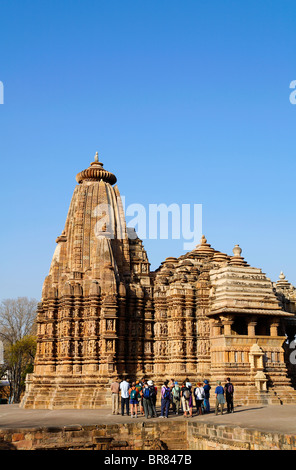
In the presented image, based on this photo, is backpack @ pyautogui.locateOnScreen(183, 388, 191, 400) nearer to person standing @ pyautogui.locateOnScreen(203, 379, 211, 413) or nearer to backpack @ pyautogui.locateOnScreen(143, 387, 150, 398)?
backpack @ pyautogui.locateOnScreen(143, 387, 150, 398)

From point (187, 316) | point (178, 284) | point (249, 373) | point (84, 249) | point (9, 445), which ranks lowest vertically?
point (9, 445)

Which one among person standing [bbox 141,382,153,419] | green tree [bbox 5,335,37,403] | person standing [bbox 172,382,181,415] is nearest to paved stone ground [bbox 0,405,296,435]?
person standing [bbox 141,382,153,419]

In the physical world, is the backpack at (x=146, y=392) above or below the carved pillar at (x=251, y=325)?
below

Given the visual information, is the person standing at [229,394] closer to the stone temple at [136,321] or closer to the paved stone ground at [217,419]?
the paved stone ground at [217,419]

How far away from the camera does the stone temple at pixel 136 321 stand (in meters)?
26.2

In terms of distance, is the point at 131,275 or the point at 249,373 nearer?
the point at 249,373

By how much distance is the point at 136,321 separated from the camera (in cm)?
2928

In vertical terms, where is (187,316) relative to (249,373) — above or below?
above

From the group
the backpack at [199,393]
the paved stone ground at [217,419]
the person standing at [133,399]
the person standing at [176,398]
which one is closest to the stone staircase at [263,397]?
the paved stone ground at [217,419]

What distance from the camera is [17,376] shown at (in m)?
42.6

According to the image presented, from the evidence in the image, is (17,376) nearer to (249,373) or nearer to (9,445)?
(249,373)
